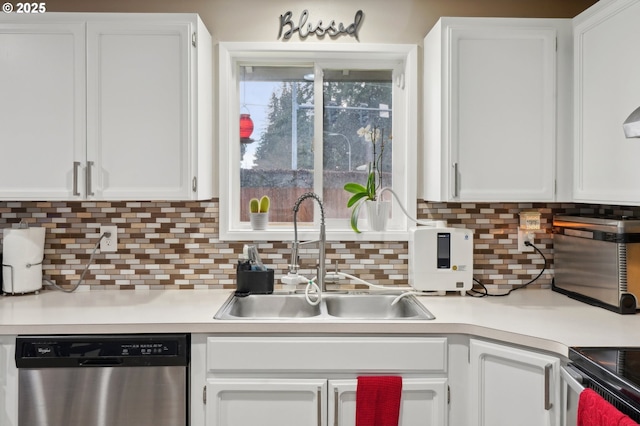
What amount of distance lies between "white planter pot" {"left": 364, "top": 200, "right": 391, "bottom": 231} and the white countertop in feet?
1.49

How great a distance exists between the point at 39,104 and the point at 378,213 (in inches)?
61.9

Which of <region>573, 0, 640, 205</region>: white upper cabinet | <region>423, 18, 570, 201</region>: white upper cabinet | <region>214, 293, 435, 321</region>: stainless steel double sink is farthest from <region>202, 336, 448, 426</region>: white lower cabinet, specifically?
<region>573, 0, 640, 205</region>: white upper cabinet

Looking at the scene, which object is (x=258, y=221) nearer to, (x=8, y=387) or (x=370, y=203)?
(x=370, y=203)

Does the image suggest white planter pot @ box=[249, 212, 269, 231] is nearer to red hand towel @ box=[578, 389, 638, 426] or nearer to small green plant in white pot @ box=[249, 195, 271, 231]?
small green plant in white pot @ box=[249, 195, 271, 231]

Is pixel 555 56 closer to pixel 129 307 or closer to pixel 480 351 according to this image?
pixel 480 351

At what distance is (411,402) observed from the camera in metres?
1.99

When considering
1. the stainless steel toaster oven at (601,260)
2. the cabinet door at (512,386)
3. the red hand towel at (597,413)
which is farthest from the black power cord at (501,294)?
the red hand towel at (597,413)

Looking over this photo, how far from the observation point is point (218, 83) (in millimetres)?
2607

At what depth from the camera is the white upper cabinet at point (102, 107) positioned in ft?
7.35

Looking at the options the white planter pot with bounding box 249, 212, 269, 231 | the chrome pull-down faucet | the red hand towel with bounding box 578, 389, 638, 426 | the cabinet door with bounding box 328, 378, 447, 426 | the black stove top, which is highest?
the white planter pot with bounding box 249, 212, 269, 231

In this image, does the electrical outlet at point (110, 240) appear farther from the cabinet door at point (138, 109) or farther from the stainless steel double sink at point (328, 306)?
the stainless steel double sink at point (328, 306)

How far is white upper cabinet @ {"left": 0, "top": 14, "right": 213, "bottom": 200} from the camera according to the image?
224 centimetres

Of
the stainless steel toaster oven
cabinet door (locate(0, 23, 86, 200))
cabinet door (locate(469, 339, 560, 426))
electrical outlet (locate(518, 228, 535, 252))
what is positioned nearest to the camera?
cabinet door (locate(469, 339, 560, 426))

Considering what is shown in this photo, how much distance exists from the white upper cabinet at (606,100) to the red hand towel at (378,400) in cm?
110
